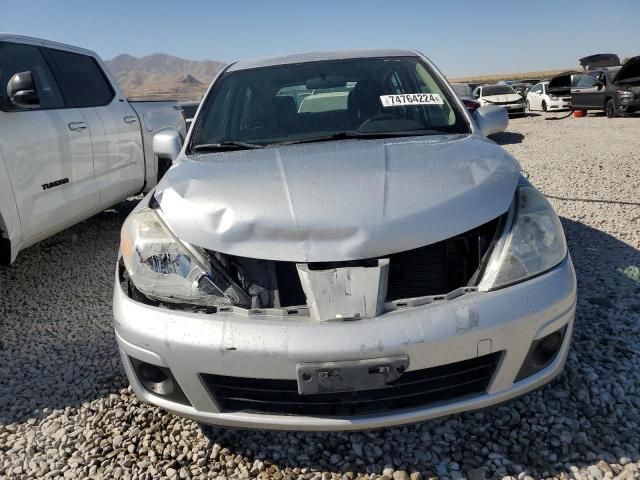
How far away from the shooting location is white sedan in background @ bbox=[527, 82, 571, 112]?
59.7 ft

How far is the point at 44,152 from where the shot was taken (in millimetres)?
3447

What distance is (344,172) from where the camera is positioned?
6.35 feet

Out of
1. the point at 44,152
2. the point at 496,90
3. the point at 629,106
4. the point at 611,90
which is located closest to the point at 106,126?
the point at 44,152

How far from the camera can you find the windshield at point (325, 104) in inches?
102

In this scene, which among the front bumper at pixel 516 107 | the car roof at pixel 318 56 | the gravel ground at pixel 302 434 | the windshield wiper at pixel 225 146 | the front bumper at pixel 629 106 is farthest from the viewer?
the front bumper at pixel 516 107

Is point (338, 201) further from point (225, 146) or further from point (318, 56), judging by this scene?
point (318, 56)

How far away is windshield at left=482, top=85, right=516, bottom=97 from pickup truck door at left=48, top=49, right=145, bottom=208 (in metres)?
16.5

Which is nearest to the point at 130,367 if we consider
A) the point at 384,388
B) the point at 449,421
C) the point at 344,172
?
the point at 384,388

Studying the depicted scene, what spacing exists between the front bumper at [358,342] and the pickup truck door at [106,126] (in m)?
2.90

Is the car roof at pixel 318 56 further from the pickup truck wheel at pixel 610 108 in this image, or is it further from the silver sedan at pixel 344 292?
the pickup truck wheel at pixel 610 108

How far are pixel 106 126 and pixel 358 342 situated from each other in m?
3.62

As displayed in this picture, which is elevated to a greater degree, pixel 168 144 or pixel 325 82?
pixel 325 82

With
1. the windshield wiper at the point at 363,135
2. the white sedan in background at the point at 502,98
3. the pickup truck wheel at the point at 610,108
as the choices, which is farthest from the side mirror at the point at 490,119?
the white sedan in background at the point at 502,98

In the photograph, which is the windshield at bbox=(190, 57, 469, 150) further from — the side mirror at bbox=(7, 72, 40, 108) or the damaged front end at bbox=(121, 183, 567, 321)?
the side mirror at bbox=(7, 72, 40, 108)
